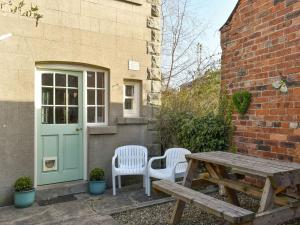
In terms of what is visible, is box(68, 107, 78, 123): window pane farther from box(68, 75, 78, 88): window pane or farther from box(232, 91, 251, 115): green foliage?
box(232, 91, 251, 115): green foliage

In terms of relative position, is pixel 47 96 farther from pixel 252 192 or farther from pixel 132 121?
pixel 252 192

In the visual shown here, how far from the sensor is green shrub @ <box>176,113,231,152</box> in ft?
15.6

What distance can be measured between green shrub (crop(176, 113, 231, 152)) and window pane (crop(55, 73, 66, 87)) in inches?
90.5

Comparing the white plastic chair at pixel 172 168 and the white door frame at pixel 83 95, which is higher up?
the white door frame at pixel 83 95

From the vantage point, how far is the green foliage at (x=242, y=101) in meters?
4.37

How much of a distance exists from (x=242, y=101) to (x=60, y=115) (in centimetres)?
Result: 304

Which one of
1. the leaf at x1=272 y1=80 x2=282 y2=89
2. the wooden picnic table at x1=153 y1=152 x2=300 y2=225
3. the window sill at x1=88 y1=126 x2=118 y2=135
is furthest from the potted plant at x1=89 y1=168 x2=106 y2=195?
the leaf at x1=272 y1=80 x2=282 y2=89

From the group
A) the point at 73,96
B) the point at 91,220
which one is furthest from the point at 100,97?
the point at 91,220

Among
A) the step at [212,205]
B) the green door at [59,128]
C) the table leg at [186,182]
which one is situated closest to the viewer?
the step at [212,205]

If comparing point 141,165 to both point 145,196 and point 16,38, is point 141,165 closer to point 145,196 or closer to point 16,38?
point 145,196

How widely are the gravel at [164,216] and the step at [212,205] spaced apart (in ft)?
1.96

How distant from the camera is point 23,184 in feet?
14.6

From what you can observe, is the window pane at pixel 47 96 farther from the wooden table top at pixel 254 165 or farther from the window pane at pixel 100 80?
the wooden table top at pixel 254 165

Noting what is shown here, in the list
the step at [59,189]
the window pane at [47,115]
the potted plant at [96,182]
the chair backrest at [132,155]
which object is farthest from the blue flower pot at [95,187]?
the window pane at [47,115]
